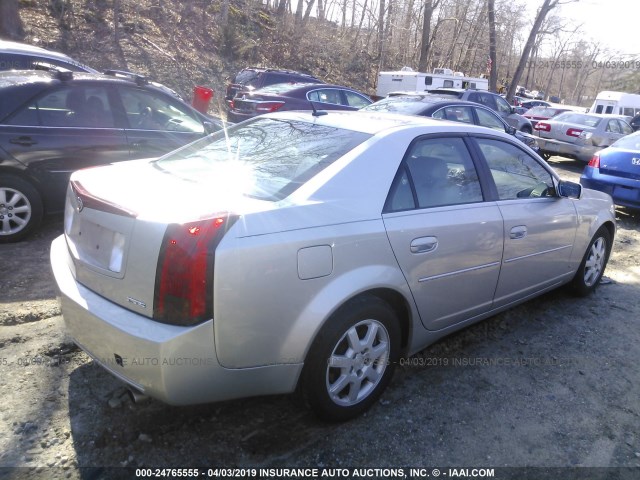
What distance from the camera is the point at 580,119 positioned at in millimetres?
14133

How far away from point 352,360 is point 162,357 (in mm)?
1005

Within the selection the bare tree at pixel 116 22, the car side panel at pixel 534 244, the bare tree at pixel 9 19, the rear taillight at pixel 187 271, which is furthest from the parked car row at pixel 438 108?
the bare tree at pixel 116 22

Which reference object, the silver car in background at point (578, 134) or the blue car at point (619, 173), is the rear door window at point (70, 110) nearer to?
the blue car at point (619, 173)

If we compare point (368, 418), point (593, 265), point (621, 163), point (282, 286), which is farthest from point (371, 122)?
point (621, 163)

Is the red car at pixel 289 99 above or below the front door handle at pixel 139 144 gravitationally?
above

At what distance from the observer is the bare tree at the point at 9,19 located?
49.4ft

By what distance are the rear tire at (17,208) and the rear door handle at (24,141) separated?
316 millimetres

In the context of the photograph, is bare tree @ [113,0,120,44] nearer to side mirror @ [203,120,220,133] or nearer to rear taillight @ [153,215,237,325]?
side mirror @ [203,120,220,133]

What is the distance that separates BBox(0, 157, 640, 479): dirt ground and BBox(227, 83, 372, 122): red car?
7801mm

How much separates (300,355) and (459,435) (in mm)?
1057

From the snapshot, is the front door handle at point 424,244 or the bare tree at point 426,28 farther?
the bare tree at point 426,28

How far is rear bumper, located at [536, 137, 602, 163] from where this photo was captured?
13.0 meters

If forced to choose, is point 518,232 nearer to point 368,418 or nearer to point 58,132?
point 368,418

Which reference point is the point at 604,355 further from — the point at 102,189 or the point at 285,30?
the point at 285,30
